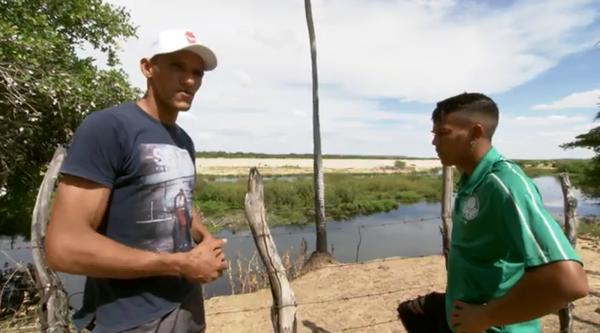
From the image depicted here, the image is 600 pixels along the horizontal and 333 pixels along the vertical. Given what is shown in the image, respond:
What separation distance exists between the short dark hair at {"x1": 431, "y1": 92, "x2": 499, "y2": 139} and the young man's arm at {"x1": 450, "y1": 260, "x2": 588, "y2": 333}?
0.67 m

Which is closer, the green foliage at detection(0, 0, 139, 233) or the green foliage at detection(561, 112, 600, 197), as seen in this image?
the green foliage at detection(0, 0, 139, 233)

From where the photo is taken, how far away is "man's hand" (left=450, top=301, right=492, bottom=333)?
160 cm

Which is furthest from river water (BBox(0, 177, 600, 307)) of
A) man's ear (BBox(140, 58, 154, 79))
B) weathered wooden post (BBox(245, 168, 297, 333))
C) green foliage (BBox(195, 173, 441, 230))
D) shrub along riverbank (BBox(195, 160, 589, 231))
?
man's ear (BBox(140, 58, 154, 79))

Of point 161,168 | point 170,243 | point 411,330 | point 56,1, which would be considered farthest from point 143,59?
point 56,1

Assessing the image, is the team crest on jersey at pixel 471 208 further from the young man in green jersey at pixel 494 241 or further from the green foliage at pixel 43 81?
the green foliage at pixel 43 81

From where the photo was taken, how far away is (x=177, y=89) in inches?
70.7

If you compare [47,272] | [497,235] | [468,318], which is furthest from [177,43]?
[47,272]

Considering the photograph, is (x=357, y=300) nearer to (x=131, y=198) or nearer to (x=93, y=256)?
(x=131, y=198)

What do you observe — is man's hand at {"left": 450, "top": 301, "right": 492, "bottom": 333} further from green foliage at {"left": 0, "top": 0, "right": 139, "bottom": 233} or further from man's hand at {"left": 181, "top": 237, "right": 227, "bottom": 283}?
green foliage at {"left": 0, "top": 0, "right": 139, "bottom": 233}

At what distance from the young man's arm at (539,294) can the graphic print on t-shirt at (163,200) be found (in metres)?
1.21

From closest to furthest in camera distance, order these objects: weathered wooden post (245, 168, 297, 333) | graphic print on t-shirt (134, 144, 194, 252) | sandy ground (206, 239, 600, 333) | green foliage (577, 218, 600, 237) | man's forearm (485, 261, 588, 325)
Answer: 1. man's forearm (485, 261, 588, 325)
2. graphic print on t-shirt (134, 144, 194, 252)
3. weathered wooden post (245, 168, 297, 333)
4. sandy ground (206, 239, 600, 333)
5. green foliage (577, 218, 600, 237)

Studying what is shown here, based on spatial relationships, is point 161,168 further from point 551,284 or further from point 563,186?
point 563,186

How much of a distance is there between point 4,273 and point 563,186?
1039 centimetres

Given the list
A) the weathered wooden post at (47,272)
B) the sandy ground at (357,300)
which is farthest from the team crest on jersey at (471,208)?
the sandy ground at (357,300)
